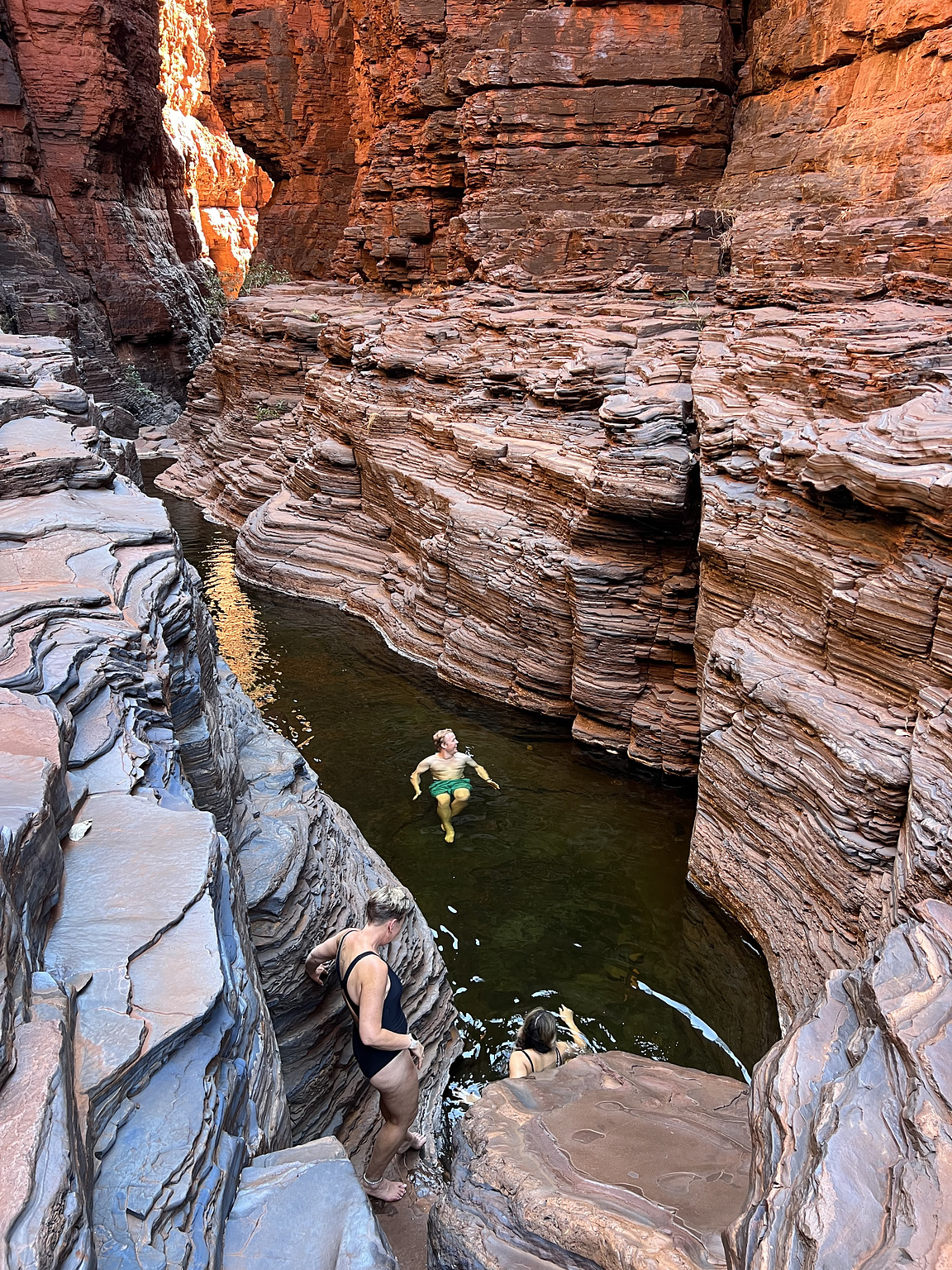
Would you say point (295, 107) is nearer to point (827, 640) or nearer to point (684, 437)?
point (684, 437)

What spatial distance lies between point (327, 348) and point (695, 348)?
35.0 ft

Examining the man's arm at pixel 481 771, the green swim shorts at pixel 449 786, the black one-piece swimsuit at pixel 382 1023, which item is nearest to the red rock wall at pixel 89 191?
the man's arm at pixel 481 771

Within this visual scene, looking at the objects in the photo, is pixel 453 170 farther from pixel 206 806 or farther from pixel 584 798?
pixel 206 806

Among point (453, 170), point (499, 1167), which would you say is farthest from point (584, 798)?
point (453, 170)

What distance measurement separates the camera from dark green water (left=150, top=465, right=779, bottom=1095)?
6.96 meters

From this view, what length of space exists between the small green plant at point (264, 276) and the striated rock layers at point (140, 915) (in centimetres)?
2450

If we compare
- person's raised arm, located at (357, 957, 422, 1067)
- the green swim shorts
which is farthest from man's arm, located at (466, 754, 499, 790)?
person's raised arm, located at (357, 957, 422, 1067)

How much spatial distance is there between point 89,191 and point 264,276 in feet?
19.6

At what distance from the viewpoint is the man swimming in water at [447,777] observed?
364 inches

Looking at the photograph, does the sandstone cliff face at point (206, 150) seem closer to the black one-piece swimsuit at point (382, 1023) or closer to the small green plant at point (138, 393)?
the small green plant at point (138, 393)

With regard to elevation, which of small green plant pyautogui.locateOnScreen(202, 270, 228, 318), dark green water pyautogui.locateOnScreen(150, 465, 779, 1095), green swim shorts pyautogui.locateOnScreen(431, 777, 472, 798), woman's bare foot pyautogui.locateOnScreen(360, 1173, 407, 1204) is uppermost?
small green plant pyautogui.locateOnScreen(202, 270, 228, 318)

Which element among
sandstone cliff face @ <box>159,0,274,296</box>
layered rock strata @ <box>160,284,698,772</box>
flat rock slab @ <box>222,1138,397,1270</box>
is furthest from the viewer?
sandstone cliff face @ <box>159,0,274,296</box>

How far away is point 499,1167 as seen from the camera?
4.09 metres

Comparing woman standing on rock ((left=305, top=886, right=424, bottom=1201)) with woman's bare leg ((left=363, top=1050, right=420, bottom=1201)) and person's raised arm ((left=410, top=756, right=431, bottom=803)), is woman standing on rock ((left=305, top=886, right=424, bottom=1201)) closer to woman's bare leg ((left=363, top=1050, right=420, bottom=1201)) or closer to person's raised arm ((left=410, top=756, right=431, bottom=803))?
woman's bare leg ((left=363, top=1050, right=420, bottom=1201))
